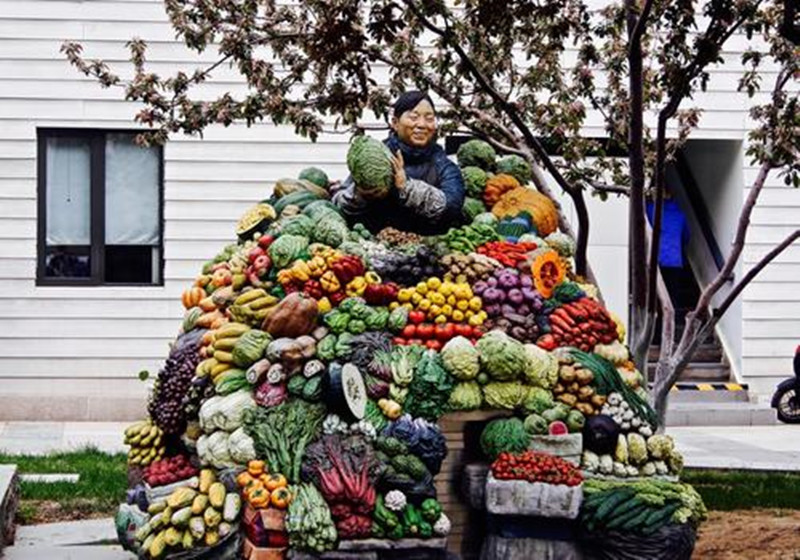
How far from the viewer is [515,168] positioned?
12.0 m

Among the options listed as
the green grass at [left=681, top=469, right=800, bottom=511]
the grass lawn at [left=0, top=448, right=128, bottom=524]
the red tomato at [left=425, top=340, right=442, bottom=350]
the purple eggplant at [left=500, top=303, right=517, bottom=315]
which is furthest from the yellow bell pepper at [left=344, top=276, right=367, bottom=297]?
the green grass at [left=681, top=469, right=800, bottom=511]

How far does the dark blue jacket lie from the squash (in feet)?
1.48

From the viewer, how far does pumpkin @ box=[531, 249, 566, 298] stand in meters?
10.5

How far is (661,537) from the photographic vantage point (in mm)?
9531

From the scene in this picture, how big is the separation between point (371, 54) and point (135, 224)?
9496 mm

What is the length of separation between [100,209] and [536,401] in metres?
12.2

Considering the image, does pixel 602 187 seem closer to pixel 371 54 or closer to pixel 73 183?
pixel 371 54

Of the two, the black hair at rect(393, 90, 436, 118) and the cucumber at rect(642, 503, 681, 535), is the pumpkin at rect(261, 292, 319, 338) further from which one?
the cucumber at rect(642, 503, 681, 535)

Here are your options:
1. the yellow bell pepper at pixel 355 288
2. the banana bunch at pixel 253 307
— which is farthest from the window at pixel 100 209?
the yellow bell pepper at pixel 355 288

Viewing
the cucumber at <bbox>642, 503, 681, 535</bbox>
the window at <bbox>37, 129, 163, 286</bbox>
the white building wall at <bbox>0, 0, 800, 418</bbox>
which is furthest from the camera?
the window at <bbox>37, 129, 163, 286</bbox>

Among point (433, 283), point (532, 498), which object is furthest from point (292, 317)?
point (532, 498)

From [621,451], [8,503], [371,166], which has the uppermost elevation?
[371,166]

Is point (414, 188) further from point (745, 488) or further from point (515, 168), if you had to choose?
point (745, 488)

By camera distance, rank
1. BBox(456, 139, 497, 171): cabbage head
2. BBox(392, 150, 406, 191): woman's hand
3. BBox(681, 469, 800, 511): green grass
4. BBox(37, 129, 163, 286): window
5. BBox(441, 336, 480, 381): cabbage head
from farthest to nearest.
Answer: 1. BBox(37, 129, 163, 286): window
2. BBox(681, 469, 800, 511): green grass
3. BBox(456, 139, 497, 171): cabbage head
4. BBox(392, 150, 406, 191): woman's hand
5. BBox(441, 336, 480, 381): cabbage head
